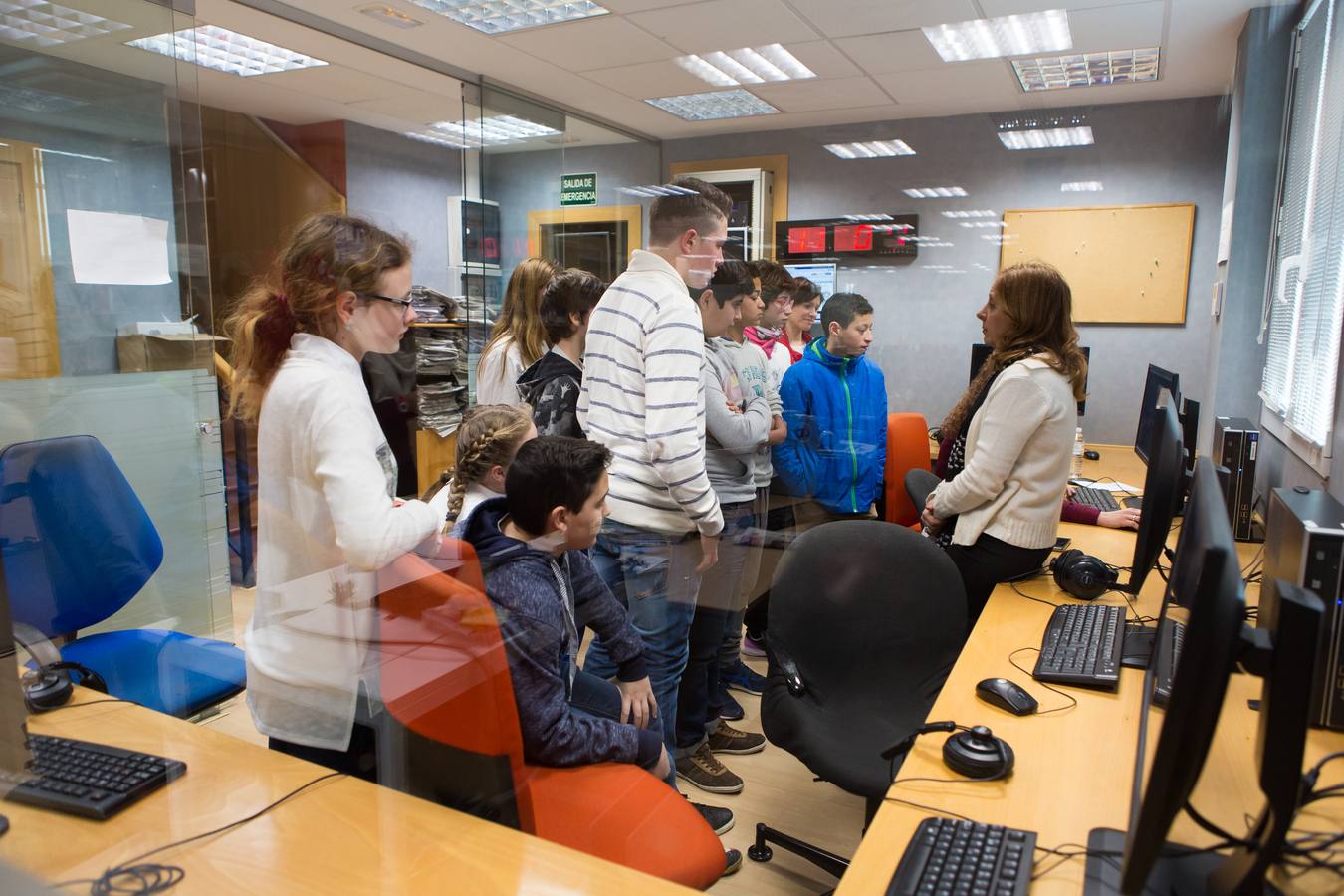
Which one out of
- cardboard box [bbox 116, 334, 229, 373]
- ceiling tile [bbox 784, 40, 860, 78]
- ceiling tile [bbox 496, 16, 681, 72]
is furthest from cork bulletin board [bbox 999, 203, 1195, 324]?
cardboard box [bbox 116, 334, 229, 373]

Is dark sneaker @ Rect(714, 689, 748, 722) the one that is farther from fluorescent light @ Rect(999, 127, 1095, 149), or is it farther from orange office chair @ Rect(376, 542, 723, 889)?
fluorescent light @ Rect(999, 127, 1095, 149)

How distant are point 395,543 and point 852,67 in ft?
8.89

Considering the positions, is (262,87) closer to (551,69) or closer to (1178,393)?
(551,69)

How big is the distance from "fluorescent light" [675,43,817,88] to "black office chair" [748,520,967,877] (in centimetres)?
208

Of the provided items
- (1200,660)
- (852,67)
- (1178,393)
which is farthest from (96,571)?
(1178,393)

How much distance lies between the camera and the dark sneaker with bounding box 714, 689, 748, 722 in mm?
→ 2656

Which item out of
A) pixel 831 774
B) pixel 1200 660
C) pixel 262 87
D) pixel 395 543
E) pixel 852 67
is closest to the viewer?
pixel 1200 660

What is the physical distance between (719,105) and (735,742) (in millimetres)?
2407

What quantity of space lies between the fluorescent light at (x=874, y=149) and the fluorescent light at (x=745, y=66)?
0.32 m

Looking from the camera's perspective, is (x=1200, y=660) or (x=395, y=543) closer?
(x=1200, y=660)

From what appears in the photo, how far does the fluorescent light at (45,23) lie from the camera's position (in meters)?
1.85

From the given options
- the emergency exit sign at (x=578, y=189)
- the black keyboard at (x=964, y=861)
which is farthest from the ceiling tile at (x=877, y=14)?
the black keyboard at (x=964, y=861)

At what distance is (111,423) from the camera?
2133 millimetres

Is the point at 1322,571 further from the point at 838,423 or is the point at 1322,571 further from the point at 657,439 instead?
the point at 838,423
